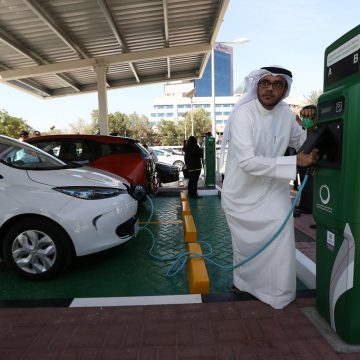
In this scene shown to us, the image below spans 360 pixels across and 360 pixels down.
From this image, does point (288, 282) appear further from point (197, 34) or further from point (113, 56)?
point (113, 56)

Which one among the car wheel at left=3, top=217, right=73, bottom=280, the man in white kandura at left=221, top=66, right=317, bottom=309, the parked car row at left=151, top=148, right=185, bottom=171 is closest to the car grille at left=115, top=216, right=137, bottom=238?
the car wheel at left=3, top=217, right=73, bottom=280

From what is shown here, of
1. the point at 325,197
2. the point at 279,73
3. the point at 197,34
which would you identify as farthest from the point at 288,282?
the point at 197,34

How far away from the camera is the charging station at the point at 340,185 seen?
2.11 metres

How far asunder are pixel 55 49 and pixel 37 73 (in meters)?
1.87

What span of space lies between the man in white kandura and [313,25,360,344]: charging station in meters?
0.34

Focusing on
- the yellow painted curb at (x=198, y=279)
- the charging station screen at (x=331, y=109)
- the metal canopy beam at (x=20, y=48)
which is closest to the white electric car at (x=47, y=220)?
the yellow painted curb at (x=198, y=279)

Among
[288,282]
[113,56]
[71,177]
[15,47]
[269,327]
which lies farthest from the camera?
[113,56]

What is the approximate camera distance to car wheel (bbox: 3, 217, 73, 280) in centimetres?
350

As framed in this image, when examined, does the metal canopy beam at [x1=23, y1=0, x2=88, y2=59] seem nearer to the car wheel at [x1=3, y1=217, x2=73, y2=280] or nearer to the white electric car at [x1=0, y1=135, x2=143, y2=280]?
the white electric car at [x1=0, y1=135, x2=143, y2=280]

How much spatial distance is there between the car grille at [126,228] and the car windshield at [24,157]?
3.21 feet

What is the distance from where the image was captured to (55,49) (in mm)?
10906

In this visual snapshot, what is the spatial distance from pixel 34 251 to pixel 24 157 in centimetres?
109

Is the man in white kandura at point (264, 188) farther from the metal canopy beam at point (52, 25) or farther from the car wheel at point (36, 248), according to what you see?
the metal canopy beam at point (52, 25)

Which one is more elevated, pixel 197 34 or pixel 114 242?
pixel 197 34
